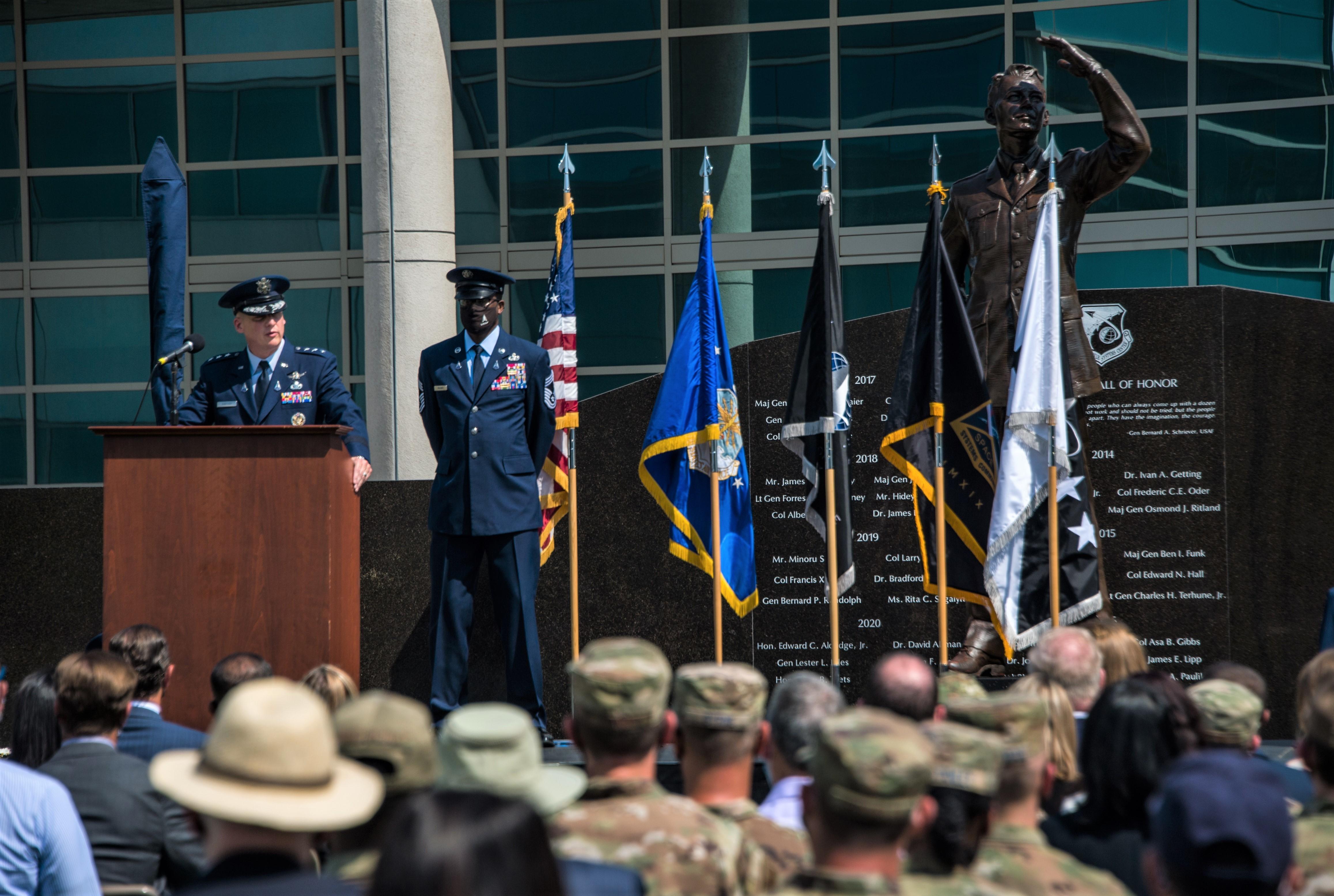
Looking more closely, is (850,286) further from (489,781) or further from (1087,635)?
(489,781)

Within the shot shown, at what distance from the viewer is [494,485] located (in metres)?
6.46

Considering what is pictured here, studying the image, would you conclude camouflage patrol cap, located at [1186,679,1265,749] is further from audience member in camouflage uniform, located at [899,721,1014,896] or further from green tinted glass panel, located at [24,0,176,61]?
green tinted glass panel, located at [24,0,176,61]

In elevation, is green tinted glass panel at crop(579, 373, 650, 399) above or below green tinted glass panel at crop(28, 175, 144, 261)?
below

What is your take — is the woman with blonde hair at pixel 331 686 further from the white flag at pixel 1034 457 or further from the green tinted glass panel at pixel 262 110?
the green tinted glass panel at pixel 262 110

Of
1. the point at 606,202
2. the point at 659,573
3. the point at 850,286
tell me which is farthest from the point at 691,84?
the point at 659,573

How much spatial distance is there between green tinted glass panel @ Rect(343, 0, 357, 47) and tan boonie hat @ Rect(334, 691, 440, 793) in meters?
10.5

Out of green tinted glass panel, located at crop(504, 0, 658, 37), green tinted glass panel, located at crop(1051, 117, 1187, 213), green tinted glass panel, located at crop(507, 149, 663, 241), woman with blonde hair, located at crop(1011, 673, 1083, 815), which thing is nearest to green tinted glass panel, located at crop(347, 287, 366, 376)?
green tinted glass panel, located at crop(507, 149, 663, 241)

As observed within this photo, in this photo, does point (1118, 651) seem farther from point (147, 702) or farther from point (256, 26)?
point (256, 26)

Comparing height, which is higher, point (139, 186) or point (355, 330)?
point (139, 186)

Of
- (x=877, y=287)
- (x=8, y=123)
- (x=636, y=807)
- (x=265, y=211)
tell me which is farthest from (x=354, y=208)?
(x=636, y=807)

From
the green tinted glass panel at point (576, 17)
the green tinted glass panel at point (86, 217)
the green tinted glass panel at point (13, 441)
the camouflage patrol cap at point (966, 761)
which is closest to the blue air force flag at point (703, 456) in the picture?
the camouflage patrol cap at point (966, 761)

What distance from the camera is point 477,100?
464 inches

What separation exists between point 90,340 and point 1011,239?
8.81 m

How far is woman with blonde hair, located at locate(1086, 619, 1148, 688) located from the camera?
4324mm
